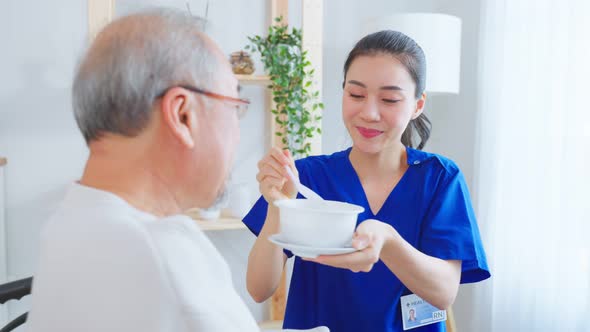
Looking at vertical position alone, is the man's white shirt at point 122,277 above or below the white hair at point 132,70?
below

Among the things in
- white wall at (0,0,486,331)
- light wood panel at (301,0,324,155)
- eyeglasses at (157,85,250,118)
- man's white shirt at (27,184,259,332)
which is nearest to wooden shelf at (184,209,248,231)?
white wall at (0,0,486,331)

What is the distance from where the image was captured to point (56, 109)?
2217 millimetres

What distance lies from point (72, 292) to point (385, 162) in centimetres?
91

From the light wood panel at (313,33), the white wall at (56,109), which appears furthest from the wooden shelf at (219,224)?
the light wood panel at (313,33)

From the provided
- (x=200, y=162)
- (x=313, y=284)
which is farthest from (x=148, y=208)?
(x=313, y=284)

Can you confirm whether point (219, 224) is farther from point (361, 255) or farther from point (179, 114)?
point (179, 114)

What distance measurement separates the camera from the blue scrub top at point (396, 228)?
46.5 inches

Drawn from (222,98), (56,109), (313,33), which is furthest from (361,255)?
(56,109)

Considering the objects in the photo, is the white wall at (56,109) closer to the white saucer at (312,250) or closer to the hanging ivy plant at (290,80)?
the hanging ivy plant at (290,80)

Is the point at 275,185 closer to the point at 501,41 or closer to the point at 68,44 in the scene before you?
the point at 501,41

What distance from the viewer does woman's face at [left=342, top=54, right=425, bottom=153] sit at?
3.86 ft

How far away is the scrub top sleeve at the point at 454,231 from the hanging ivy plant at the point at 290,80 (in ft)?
3.09

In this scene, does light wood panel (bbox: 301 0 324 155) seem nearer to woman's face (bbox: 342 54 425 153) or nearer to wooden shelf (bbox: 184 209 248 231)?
wooden shelf (bbox: 184 209 248 231)

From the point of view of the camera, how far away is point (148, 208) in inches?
24.6
